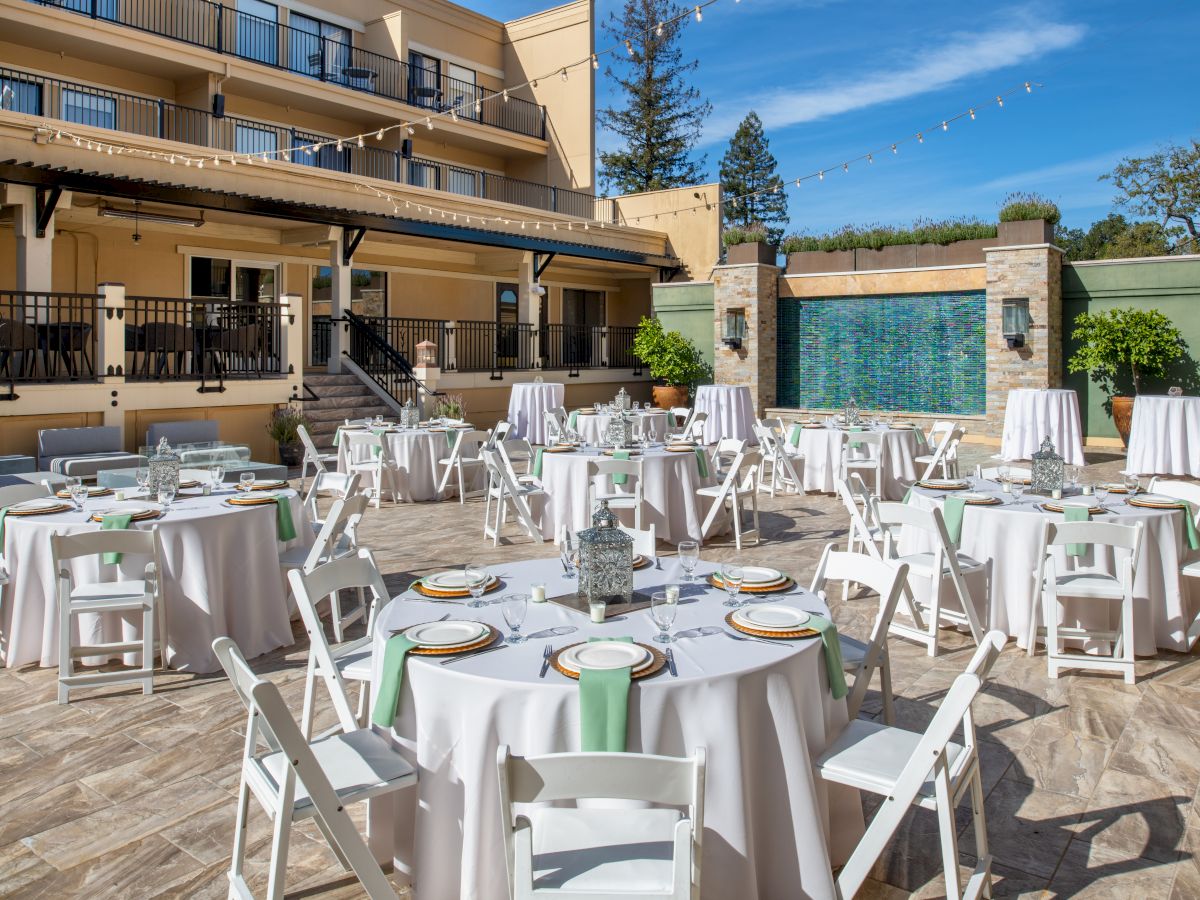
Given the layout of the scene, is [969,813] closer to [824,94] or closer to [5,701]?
[5,701]

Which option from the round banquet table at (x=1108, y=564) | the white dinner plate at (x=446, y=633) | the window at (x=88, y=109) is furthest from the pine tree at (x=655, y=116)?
the white dinner plate at (x=446, y=633)

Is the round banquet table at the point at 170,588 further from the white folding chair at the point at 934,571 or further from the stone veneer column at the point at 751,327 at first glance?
the stone veneer column at the point at 751,327

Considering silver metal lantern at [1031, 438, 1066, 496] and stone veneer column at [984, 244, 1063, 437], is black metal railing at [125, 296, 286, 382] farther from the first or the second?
stone veneer column at [984, 244, 1063, 437]

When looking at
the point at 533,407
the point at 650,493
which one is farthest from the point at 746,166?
the point at 650,493

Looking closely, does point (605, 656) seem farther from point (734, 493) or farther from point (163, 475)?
point (734, 493)

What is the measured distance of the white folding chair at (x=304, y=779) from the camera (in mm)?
2064

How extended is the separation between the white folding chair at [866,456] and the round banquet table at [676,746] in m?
6.87

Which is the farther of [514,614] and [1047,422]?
[1047,422]

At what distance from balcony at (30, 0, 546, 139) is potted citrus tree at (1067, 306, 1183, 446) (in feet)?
33.4

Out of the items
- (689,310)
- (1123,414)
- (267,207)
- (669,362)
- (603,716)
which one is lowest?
(603,716)

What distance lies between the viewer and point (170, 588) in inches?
179

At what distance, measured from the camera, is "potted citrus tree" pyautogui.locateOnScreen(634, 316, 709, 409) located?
18.2m

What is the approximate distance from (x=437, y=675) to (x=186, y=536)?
268 cm

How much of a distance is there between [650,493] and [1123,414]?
9862 millimetres
